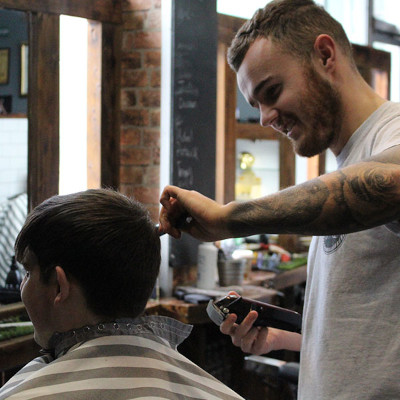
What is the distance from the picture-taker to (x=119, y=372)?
1.42 m

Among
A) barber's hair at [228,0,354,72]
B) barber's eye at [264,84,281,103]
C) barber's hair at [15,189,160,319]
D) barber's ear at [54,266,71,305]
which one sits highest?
barber's hair at [228,0,354,72]

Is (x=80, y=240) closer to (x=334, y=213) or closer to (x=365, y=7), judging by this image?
(x=334, y=213)

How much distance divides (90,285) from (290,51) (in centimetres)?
73

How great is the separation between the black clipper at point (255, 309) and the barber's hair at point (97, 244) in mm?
253

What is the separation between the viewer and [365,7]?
18.5ft

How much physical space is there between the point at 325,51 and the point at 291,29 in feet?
0.32

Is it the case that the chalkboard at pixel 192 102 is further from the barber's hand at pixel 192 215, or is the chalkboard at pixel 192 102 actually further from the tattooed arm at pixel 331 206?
the tattooed arm at pixel 331 206

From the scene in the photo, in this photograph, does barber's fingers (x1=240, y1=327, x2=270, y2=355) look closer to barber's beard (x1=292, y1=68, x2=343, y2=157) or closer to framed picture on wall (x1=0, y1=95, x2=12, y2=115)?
barber's beard (x1=292, y1=68, x2=343, y2=157)

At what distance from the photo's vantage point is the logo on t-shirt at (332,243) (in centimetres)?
140

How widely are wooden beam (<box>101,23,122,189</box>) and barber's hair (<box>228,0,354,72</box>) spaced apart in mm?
1948

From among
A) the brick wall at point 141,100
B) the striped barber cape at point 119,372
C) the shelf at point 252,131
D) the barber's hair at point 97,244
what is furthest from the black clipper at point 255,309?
the shelf at point 252,131

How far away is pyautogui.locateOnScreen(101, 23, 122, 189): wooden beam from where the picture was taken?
11.4 feet

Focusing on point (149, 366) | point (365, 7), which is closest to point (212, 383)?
point (149, 366)

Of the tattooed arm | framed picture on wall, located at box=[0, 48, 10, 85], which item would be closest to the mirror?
Result: framed picture on wall, located at box=[0, 48, 10, 85]
